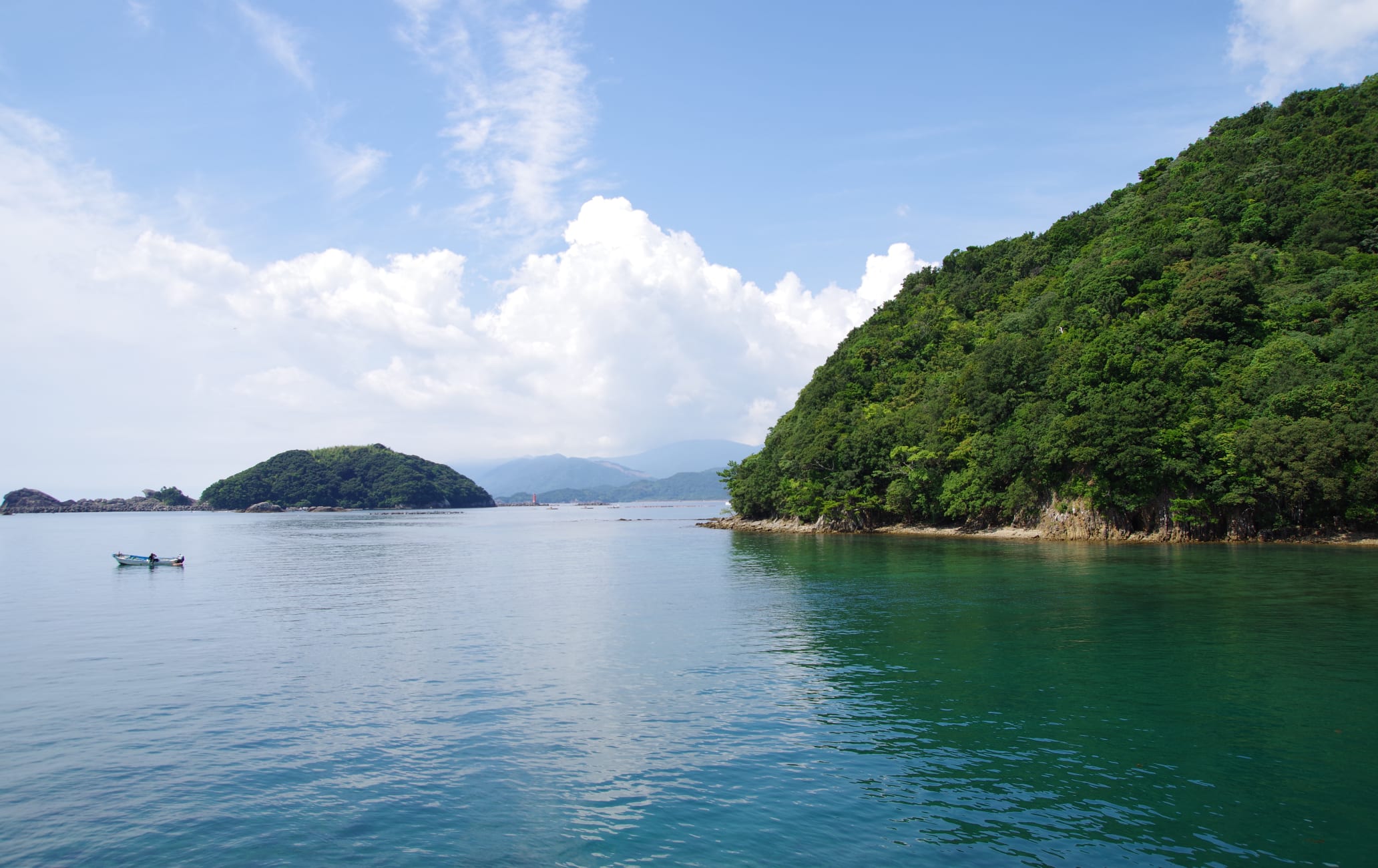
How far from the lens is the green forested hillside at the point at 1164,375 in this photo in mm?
57031

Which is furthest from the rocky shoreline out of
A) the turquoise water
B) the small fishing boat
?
the small fishing boat

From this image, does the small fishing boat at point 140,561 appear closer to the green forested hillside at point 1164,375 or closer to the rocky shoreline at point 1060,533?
the rocky shoreline at point 1060,533

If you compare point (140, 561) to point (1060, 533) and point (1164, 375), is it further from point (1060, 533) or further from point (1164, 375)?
point (1164, 375)

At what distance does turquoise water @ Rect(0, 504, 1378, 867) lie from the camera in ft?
39.7

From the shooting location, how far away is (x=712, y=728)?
57.8ft

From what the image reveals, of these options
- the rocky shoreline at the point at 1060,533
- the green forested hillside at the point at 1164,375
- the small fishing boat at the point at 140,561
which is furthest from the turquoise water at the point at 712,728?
the rocky shoreline at the point at 1060,533

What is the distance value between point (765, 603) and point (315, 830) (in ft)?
86.9

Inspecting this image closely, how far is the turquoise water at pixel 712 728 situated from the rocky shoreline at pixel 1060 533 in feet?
73.4

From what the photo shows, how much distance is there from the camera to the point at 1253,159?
89375 mm

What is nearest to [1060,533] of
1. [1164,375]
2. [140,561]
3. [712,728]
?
[1164,375]

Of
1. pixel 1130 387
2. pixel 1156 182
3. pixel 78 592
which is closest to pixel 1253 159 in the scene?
pixel 1156 182

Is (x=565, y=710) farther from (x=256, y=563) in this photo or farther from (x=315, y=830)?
(x=256, y=563)

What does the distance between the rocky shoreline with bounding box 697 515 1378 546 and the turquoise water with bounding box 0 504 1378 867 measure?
22.4m

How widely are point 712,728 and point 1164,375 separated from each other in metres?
62.2
